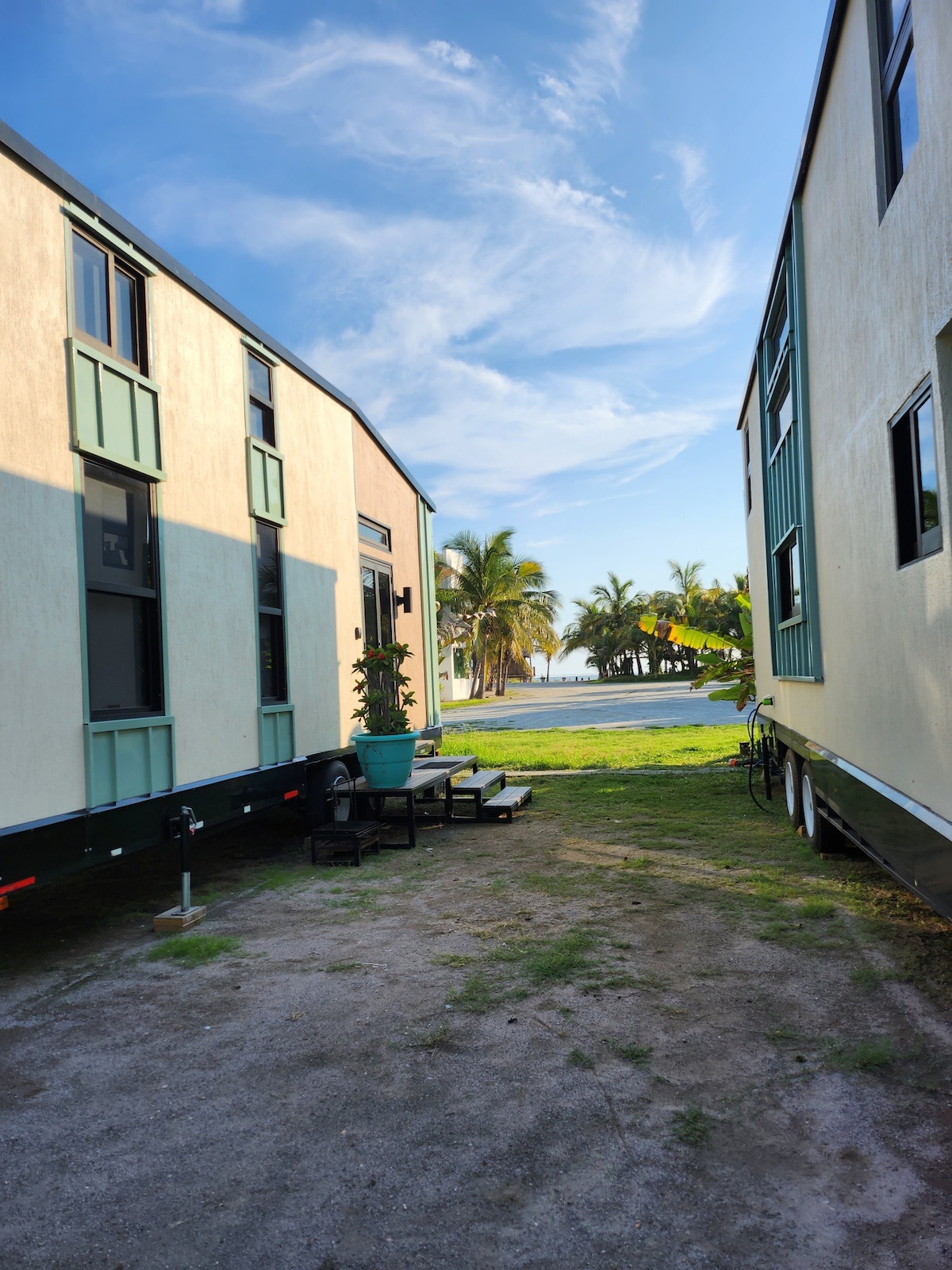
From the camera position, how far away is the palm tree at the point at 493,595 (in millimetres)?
40406

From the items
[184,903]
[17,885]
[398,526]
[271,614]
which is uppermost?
[398,526]

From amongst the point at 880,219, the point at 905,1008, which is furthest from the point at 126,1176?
the point at 880,219

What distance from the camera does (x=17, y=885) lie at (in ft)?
14.8

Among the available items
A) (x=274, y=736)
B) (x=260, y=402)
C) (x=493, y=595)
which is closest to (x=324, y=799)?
(x=274, y=736)

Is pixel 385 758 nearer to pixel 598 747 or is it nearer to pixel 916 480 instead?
pixel 916 480

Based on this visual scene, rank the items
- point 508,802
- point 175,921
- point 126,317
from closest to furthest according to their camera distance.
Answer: point 175,921
point 126,317
point 508,802

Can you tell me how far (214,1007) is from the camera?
4.43 meters

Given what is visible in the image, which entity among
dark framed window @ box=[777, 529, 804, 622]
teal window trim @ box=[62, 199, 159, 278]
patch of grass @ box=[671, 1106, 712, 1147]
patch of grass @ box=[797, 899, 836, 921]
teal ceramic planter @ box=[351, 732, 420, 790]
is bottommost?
patch of grass @ box=[797, 899, 836, 921]

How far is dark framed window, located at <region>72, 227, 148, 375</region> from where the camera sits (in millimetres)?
5547

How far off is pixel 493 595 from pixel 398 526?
28828mm

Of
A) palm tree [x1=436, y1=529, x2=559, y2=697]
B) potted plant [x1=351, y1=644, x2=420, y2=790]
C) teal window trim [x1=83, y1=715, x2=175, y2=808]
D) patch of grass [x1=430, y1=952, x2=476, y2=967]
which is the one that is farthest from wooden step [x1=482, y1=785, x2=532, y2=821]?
palm tree [x1=436, y1=529, x2=559, y2=697]

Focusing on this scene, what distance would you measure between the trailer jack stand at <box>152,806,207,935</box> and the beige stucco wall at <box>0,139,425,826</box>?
1.18 feet

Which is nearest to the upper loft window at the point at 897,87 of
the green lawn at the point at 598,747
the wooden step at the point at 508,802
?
the wooden step at the point at 508,802

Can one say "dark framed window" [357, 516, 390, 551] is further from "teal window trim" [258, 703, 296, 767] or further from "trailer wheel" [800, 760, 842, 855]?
"trailer wheel" [800, 760, 842, 855]
